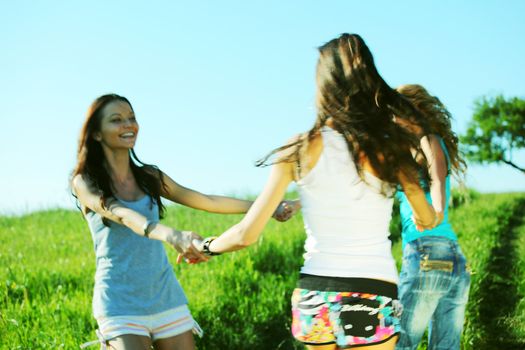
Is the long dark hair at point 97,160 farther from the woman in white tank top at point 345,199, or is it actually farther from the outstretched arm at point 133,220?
the woman in white tank top at point 345,199

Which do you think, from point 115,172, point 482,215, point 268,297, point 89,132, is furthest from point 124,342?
point 482,215

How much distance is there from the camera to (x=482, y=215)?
2023cm

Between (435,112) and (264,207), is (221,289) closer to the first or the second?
(435,112)

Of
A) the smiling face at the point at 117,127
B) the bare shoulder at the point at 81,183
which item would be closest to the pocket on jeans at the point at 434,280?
the smiling face at the point at 117,127

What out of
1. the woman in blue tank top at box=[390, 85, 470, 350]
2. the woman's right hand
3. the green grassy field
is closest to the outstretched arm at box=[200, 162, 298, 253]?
the woman's right hand

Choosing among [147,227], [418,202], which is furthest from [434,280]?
[147,227]

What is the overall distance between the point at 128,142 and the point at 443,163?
1.89 metres

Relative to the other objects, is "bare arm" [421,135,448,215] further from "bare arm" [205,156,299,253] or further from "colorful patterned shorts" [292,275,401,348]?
"bare arm" [205,156,299,253]

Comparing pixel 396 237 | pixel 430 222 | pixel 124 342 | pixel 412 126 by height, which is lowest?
pixel 396 237

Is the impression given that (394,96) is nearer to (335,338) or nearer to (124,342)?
(335,338)

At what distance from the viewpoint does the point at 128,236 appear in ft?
12.8

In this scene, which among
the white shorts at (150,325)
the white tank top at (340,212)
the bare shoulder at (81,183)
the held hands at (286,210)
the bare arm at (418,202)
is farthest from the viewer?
the held hands at (286,210)

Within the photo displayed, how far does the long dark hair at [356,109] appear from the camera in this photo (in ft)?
9.57

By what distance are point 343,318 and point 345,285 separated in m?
0.14
